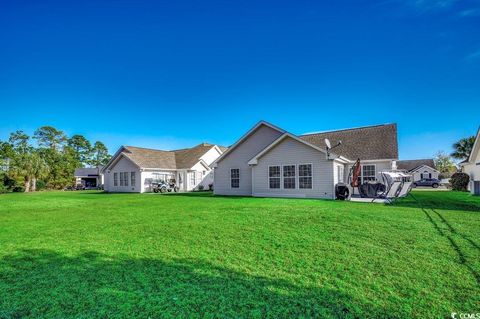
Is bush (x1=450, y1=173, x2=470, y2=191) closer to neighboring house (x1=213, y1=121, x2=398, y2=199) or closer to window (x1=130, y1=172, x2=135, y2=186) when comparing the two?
neighboring house (x1=213, y1=121, x2=398, y2=199)

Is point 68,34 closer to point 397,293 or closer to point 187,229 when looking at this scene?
point 187,229

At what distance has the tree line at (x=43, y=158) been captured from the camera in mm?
35375

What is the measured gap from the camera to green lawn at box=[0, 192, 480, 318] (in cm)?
273

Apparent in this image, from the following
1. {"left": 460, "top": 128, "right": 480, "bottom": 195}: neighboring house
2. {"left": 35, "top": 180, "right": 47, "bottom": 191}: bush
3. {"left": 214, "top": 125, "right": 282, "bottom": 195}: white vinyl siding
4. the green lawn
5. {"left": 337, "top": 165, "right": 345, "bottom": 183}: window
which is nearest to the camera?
the green lawn

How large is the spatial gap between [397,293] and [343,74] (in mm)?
18644

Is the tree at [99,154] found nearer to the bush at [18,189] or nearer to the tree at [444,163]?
the bush at [18,189]

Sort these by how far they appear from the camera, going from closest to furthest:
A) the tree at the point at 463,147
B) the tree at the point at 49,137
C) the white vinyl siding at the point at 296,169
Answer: the white vinyl siding at the point at 296,169 < the tree at the point at 463,147 < the tree at the point at 49,137

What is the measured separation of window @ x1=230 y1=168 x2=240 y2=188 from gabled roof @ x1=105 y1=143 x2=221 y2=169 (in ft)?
30.0

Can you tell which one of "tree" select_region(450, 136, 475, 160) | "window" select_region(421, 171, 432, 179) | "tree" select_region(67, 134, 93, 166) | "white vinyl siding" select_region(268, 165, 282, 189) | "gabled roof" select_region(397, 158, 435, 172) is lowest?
"window" select_region(421, 171, 432, 179)

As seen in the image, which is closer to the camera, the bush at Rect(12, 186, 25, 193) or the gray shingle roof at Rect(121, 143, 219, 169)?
the gray shingle roof at Rect(121, 143, 219, 169)

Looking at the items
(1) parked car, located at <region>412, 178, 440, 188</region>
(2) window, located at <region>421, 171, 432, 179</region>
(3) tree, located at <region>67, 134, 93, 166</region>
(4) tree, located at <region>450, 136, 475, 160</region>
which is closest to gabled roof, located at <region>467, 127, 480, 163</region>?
(1) parked car, located at <region>412, 178, 440, 188</region>

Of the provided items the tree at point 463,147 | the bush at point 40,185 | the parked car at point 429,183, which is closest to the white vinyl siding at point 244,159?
the parked car at point 429,183

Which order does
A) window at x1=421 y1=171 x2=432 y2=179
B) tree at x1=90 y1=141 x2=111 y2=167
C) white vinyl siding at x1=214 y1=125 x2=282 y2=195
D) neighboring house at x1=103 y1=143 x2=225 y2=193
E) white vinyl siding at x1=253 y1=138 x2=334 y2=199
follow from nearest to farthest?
white vinyl siding at x1=253 y1=138 x2=334 y2=199
white vinyl siding at x1=214 y1=125 x2=282 y2=195
neighboring house at x1=103 y1=143 x2=225 y2=193
window at x1=421 y1=171 x2=432 y2=179
tree at x1=90 y1=141 x2=111 y2=167

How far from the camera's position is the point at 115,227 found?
6996 mm
